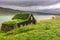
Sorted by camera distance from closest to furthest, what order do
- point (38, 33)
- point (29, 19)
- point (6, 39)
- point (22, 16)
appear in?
point (6, 39)
point (38, 33)
point (29, 19)
point (22, 16)

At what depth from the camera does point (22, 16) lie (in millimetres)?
31078

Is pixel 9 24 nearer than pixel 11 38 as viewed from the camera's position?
No

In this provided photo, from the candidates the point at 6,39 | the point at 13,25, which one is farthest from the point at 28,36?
the point at 13,25

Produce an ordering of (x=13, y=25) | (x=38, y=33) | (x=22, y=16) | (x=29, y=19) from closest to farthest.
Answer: (x=38, y=33) → (x=13, y=25) → (x=29, y=19) → (x=22, y=16)

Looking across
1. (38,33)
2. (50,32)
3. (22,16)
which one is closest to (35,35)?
(38,33)

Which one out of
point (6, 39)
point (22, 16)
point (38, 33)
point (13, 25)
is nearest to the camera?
point (6, 39)

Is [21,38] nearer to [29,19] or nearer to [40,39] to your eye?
A: [40,39]

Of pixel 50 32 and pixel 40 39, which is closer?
pixel 40 39

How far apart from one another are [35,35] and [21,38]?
2.82ft

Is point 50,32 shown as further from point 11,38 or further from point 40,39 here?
point 11,38

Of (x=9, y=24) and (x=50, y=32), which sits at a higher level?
(x=50, y=32)

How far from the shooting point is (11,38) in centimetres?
1051

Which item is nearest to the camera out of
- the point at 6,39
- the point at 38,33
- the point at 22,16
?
the point at 6,39

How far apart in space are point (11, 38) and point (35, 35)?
1.34 m
